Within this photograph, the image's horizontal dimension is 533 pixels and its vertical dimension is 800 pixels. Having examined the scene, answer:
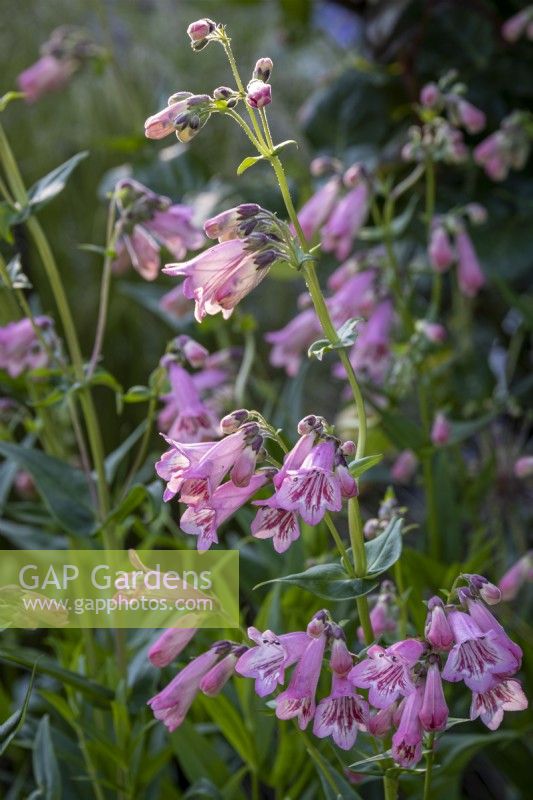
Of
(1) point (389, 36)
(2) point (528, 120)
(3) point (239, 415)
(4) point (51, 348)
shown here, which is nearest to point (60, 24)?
(1) point (389, 36)

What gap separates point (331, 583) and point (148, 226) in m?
0.62

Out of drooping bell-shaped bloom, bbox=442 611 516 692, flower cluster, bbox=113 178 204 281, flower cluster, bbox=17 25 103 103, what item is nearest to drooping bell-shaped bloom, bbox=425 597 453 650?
A: drooping bell-shaped bloom, bbox=442 611 516 692

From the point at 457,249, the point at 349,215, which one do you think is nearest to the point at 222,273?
the point at 349,215

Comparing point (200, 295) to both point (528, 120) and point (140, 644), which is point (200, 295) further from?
point (528, 120)

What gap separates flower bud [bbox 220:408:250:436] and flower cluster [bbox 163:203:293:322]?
90 millimetres

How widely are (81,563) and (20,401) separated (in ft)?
1.50

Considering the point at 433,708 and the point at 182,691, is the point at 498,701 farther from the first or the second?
the point at 182,691

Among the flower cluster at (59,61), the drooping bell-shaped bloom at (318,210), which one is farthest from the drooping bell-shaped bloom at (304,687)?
the flower cluster at (59,61)

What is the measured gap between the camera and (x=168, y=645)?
0.98 metres

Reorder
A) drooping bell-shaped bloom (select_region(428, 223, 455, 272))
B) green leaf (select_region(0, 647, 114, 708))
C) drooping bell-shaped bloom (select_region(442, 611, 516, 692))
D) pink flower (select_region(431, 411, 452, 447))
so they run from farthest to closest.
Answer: drooping bell-shaped bloom (select_region(428, 223, 455, 272)), pink flower (select_region(431, 411, 452, 447)), green leaf (select_region(0, 647, 114, 708)), drooping bell-shaped bloom (select_region(442, 611, 516, 692))

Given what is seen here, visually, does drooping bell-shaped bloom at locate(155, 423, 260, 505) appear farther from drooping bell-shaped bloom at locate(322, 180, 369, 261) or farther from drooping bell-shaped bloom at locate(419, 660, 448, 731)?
drooping bell-shaped bloom at locate(322, 180, 369, 261)

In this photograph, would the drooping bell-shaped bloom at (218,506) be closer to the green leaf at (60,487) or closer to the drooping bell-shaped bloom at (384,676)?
the drooping bell-shaped bloom at (384,676)

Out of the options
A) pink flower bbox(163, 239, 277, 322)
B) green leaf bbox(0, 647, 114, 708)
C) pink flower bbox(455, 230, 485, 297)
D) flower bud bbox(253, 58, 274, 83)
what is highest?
flower bud bbox(253, 58, 274, 83)

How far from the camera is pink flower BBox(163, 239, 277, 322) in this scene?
0.86 m
